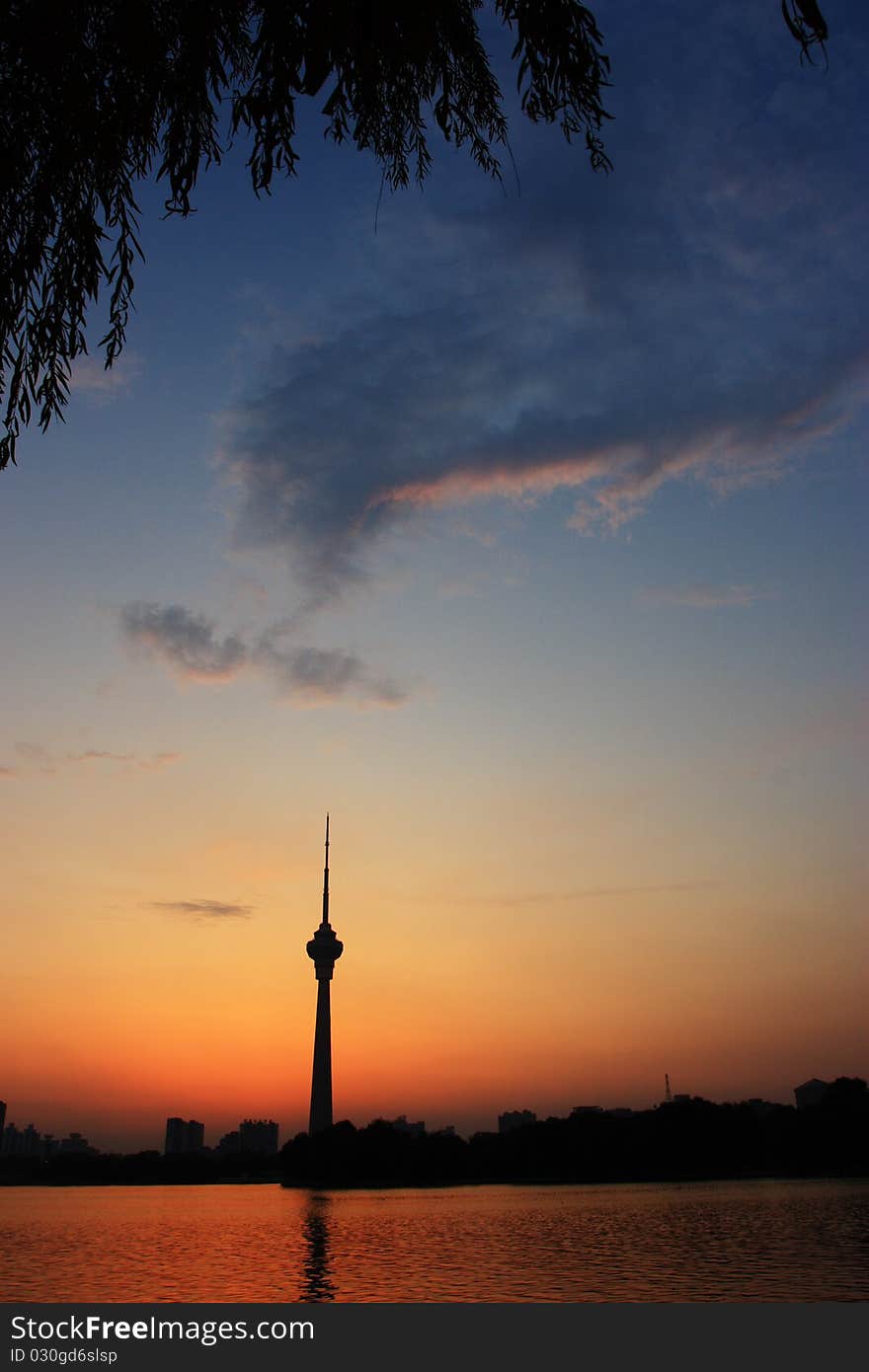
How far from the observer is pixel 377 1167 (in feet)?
531

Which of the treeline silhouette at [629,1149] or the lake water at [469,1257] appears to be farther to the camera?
the treeline silhouette at [629,1149]

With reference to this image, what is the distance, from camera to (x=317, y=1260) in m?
53.6

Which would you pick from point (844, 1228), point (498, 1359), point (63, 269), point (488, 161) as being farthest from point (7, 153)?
point (844, 1228)

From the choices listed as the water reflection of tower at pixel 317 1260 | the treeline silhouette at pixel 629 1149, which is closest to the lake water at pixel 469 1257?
the water reflection of tower at pixel 317 1260

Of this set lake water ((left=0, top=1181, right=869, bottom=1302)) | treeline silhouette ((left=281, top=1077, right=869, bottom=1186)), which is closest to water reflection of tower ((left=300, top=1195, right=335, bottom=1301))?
lake water ((left=0, top=1181, right=869, bottom=1302))

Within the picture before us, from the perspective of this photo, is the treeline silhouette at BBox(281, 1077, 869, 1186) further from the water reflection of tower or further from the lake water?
the lake water

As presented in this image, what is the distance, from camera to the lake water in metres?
38.8

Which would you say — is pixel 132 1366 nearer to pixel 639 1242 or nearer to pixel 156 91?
pixel 156 91

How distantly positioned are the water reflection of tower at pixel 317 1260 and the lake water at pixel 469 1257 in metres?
0.12

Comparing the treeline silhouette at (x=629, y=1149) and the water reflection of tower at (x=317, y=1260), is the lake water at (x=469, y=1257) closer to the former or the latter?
the water reflection of tower at (x=317, y=1260)

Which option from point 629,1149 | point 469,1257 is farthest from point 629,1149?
point 469,1257

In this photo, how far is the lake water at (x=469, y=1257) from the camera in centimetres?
3881

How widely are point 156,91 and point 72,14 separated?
680 mm

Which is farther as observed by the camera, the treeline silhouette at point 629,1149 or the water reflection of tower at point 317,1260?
the treeline silhouette at point 629,1149
